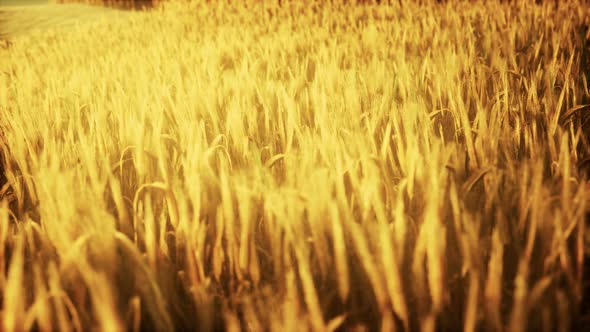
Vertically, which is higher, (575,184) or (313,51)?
(313,51)

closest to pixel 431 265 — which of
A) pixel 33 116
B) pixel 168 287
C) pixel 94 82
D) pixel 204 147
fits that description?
pixel 168 287

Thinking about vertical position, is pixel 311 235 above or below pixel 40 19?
below

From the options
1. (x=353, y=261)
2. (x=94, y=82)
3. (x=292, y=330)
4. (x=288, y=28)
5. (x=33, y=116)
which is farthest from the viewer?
(x=288, y=28)

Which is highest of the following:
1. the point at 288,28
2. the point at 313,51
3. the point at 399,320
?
the point at 288,28

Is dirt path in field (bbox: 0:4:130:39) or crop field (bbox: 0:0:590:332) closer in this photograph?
crop field (bbox: 0:0:590:332)

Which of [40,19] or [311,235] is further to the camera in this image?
[40,19]

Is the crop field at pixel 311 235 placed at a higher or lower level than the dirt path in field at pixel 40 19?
lower

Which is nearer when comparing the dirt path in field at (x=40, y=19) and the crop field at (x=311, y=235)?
the crop field at (x=311, y=235)

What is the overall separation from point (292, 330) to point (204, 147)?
35 cm

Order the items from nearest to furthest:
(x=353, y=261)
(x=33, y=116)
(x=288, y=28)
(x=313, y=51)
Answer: (x=353, y=261)
(x=33, y=116)
(x=313, y=51)
(x=288, y=28)

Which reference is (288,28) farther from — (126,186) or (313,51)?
(126,186)

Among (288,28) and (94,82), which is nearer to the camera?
(94,82)

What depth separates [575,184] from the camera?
42cm

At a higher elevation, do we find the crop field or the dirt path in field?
the dirt path in field
